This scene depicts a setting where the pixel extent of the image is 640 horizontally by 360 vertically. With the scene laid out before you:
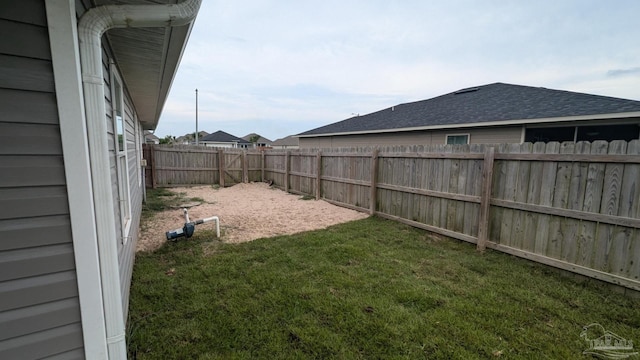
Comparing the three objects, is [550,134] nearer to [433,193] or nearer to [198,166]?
[433,193]

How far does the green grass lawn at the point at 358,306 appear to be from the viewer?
221cm

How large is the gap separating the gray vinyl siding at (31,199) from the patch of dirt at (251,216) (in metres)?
3.23

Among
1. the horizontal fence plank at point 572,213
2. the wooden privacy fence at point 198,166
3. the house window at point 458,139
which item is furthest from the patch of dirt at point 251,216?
the house window at point 458,139

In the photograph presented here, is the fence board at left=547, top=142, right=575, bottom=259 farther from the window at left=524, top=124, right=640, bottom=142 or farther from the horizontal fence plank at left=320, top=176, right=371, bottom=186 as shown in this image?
the window at left=524, top=124, right=640, bottom=142

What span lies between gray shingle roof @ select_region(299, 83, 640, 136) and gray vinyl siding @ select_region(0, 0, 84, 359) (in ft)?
35.1

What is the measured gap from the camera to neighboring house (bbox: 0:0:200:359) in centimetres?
125

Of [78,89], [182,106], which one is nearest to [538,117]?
[78,89]

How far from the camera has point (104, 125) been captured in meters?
1.52

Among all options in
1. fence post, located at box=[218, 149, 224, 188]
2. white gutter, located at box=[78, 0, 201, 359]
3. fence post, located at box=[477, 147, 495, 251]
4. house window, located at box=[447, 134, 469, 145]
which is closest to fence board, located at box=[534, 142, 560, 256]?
fence post, located at box=[477, 147, 495, 251]

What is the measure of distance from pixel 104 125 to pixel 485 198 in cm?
489

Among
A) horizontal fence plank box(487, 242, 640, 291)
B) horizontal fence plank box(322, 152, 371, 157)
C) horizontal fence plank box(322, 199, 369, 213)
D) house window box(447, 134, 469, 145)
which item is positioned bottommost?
horizontal fence plank box(322, 199, 369, 213)

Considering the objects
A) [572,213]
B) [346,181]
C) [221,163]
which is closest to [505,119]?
[346,181]

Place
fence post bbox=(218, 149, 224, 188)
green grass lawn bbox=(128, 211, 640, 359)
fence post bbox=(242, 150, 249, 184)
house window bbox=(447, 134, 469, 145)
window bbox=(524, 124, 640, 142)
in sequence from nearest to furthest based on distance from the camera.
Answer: green grass lawn bbox=(128, 211, 640, 359) < window bbox=(524, 124, 640, 142) < house window bbox=(447, 134, 469, 145) < fence post bbox=(218, 149, 224, 188) < fence post bbox=(242, 150, 249, 184)

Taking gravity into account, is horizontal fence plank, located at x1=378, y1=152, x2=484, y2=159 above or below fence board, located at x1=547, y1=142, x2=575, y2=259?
above
